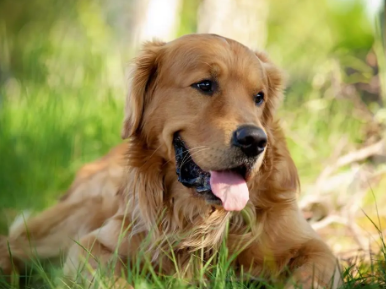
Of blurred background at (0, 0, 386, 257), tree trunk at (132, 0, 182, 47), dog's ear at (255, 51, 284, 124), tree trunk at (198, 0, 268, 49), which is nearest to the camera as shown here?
dog's ear at (255, 51, 284, 124)

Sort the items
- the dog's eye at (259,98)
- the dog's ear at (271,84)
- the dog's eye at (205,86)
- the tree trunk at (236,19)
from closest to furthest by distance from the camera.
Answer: the dog's eye at (205,86), the dog's eye at (259,98), the dog's ear at (271,84), the tree trunk at (236,19)

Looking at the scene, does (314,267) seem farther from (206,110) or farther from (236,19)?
(236,19)

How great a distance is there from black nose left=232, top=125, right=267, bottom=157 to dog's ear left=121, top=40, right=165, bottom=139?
742 millimetres

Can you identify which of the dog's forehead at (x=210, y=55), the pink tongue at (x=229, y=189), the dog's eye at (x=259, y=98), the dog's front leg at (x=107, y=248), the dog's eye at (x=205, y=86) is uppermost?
the dog's forehead at (x=210, y=55)

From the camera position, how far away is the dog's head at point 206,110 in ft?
9.34

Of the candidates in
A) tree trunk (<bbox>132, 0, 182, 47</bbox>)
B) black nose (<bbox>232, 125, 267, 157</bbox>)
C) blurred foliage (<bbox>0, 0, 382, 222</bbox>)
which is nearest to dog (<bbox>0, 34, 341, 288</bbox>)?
black nose (<bbox>232, 125, 267, 157</bbox>)

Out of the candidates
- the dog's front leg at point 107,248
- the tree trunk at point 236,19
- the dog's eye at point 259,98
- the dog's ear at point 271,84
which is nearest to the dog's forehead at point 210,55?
the dog's eye at point 259,98

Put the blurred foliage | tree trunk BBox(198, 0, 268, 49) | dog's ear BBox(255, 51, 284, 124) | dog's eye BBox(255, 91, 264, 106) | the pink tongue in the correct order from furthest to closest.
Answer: tree trunk BBox(198, 0, 268, 49)
the blurred foliage
dog's ear BBox(255, 51, 284, 124)
dog's eye BBox(255, 91, 264, 106)
the pink tongue

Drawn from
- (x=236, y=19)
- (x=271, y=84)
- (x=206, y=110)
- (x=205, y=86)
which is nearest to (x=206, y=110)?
(x=206, y=110)

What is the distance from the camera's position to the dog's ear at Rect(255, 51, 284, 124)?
345cm

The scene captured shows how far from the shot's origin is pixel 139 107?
3.34 m

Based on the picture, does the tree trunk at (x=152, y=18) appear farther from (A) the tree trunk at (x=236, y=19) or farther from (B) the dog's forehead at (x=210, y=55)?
(B) the dog's forehead at (x=210, y=55)

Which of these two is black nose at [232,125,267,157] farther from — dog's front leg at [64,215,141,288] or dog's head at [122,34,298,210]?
dog's front leg at [64,215,141,288]

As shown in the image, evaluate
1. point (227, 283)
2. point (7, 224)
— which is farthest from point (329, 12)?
point (227, 283)
